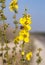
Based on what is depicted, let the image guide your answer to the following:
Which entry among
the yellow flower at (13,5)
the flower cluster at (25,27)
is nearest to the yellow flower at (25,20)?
the flower cluster at (25,27)

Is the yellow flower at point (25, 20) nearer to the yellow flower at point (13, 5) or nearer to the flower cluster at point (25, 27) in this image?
the flower cluster at point (25, 27)

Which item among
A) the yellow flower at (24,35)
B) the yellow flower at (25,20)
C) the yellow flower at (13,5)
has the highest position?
the yellow flower at (13,5)

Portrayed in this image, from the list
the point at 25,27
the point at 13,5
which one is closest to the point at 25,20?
the point at 25,27

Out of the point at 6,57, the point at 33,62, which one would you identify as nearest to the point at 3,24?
the point at 6,57


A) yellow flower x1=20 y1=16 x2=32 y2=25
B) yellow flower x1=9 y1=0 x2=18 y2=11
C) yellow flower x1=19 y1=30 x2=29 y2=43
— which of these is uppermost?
yellow flower x1=9 y1=0 x2=18 y2=11

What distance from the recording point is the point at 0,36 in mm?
1665

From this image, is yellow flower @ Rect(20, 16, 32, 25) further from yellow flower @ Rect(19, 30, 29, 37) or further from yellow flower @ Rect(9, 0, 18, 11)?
yellow flower @ Rect(9, 0, 18, 11)

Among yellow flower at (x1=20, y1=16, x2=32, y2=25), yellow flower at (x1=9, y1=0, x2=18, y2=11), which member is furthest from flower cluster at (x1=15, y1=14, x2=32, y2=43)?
yellow flower at (x1=9, y1=0, x2=18, y2=11)

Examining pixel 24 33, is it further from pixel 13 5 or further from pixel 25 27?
pixel 13 5

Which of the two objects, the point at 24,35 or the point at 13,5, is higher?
the point at 13,5

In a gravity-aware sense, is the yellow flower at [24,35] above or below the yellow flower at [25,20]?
below

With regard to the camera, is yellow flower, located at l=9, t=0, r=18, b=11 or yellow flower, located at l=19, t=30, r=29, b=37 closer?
yellow flower, located at l=19, t=30, r=29, b=37

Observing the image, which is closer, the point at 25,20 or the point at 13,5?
the point at 25,20

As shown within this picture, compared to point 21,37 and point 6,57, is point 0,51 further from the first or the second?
point 21,37
